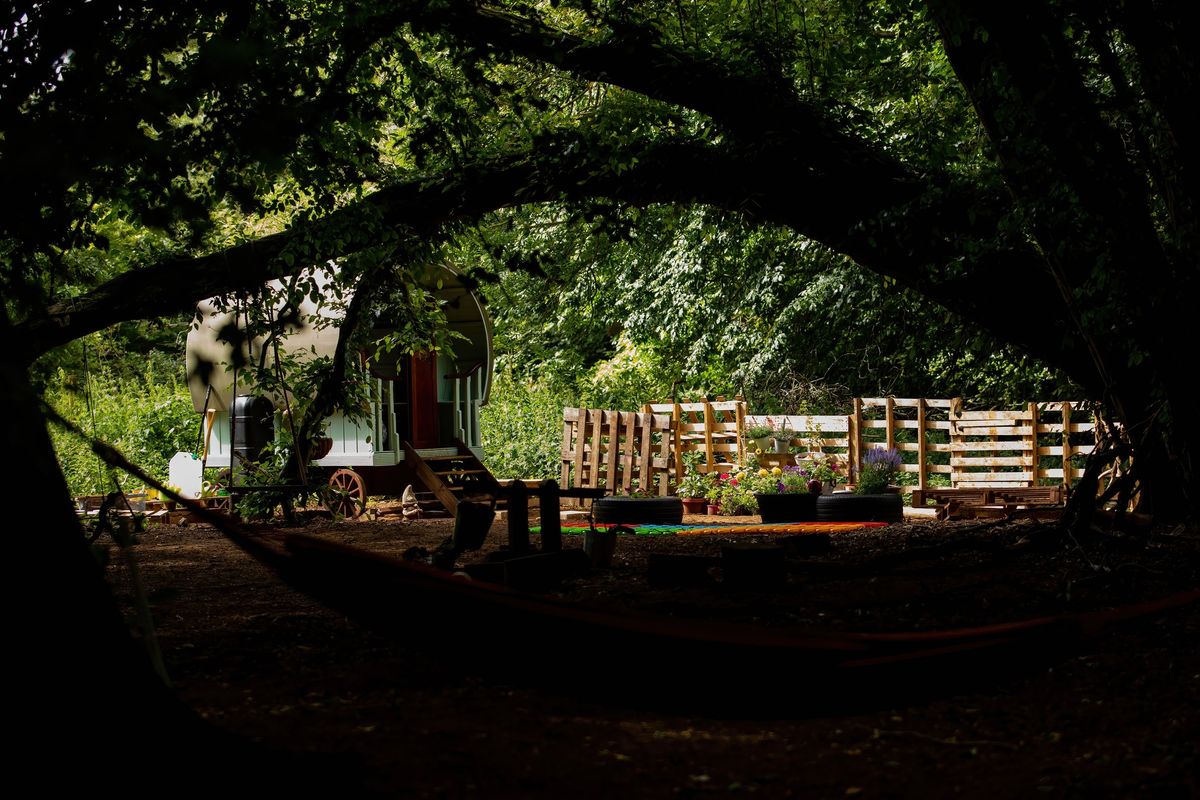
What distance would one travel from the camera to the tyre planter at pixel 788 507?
10797mm

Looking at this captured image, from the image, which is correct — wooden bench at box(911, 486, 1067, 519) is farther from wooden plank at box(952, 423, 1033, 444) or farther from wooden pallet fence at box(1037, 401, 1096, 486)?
wooden plank at box(952, 423, 1033, 444)

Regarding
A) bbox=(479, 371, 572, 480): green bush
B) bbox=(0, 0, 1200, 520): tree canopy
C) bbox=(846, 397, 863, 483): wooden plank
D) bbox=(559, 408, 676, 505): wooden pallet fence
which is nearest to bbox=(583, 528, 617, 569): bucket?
bbox=(0, 0, 1200, 520): tree canopy

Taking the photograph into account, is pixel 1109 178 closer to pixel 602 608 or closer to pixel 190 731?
pixel 602 608

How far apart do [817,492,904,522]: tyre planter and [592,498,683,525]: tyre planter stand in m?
1.44

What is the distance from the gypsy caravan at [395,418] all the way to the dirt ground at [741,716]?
6.64 m

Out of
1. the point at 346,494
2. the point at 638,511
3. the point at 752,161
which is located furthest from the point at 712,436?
the point at 752,161

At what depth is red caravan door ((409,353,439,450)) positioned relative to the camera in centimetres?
1435

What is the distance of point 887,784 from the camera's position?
9.14 feet

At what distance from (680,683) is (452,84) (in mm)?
5215

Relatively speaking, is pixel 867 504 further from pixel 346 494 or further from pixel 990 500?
pixel 346 494

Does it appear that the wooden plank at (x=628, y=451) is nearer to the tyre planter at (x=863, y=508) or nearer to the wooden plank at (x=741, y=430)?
the wooden plank at (x=741, y=430)

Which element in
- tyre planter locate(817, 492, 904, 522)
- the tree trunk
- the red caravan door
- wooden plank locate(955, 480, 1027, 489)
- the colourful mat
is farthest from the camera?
the red caravan door

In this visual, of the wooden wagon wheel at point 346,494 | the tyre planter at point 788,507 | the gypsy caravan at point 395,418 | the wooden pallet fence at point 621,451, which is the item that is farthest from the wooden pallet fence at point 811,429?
the wooden wagon wheel at point 346,494

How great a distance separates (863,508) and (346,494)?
521cm
